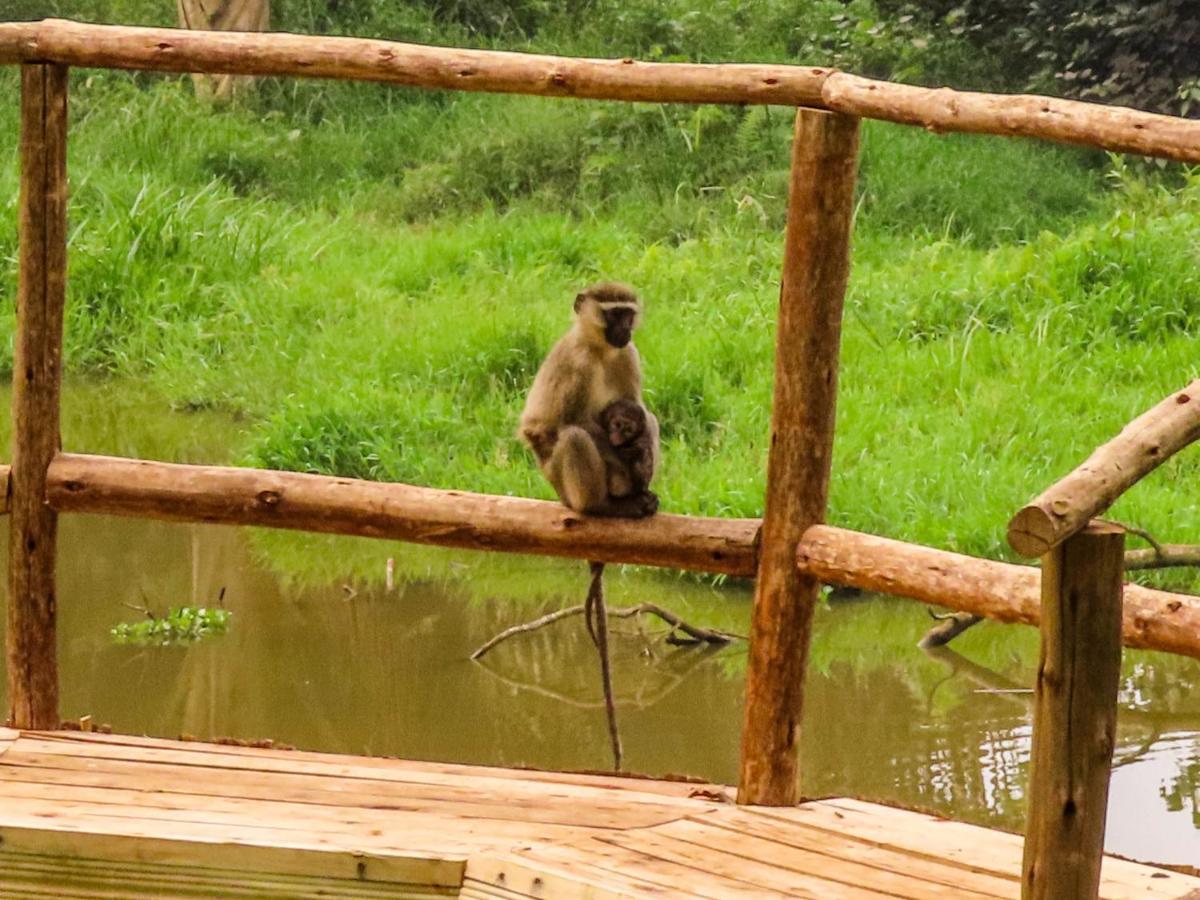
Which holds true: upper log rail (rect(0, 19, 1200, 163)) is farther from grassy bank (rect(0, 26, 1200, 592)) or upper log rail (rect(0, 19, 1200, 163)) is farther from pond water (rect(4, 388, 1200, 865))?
grassy bank (rect(0, 26, 1200, 592))

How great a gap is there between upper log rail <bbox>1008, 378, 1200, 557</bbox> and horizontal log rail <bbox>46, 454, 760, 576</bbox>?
1587 millimetres

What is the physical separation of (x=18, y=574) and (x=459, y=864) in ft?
4.19

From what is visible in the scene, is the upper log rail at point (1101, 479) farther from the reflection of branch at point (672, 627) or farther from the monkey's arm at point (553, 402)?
the reflection of branch at point (672, 627)

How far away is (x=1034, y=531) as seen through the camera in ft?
6.99

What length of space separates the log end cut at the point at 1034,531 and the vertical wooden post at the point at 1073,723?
0.51 ft

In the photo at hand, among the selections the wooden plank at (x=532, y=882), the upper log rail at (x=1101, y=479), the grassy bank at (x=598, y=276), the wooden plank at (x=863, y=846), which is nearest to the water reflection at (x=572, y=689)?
the grassy bank at (x=598, y=276)

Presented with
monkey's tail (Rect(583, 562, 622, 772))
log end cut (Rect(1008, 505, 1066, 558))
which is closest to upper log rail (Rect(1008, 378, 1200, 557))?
log end cut (Rect(1008, 505, 1066, 558))

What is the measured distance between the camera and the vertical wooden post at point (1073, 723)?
2324 mm

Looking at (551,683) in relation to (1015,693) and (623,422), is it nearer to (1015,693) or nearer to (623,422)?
(1015,693)

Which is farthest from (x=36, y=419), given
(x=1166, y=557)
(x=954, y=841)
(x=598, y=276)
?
(x=598, y=276)

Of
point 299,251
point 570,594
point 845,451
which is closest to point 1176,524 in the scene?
point 845,451

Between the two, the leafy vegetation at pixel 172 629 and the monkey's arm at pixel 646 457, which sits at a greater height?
the monkey's arm at pixel 646 457

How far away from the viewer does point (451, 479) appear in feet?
25.2

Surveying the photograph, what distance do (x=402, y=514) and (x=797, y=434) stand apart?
0.79m
